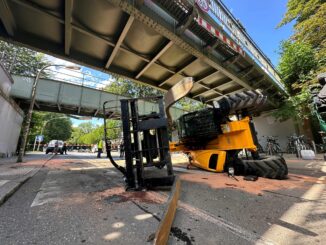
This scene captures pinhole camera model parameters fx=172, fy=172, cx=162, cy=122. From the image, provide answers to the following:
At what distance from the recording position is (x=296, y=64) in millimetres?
10602

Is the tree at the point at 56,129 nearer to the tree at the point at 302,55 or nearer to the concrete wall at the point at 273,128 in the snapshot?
the concrete wall at the point at 273,128

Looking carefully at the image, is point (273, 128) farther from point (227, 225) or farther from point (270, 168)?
point (227, 225)

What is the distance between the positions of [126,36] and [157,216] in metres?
4.60

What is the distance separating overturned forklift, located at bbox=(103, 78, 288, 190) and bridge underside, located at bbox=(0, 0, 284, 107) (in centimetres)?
175

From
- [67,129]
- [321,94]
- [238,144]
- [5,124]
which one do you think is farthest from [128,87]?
[67,129]

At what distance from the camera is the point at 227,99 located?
18.2 ft

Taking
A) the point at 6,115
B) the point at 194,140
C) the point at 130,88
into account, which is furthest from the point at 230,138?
the point at 130,88

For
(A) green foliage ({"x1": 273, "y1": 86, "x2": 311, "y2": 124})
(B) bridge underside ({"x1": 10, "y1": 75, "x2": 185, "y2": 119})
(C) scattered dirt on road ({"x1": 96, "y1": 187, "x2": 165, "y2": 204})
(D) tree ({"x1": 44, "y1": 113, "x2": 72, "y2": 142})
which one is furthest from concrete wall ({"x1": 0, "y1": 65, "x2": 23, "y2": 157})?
(D) tree ({"x1": 44, "y1": 113, "x2": 72, "y2": 142})

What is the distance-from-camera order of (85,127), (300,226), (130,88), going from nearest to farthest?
1. (300,226)
2. (130,88)
3. (85,127)

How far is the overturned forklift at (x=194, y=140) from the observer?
12.2 feet

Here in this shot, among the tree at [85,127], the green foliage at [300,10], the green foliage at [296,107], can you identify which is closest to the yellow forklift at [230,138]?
the green foliage at [296,107]

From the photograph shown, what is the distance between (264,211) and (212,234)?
3.86 ft

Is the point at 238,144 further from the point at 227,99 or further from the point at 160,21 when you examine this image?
the point at 160,21

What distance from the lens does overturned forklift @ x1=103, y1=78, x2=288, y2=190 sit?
3.72m
